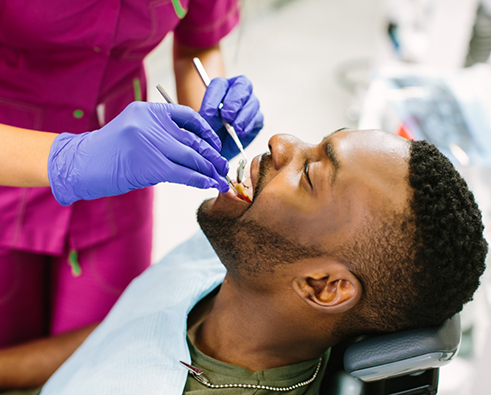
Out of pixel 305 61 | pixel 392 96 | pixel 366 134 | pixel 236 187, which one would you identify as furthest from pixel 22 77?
pixel 305 61

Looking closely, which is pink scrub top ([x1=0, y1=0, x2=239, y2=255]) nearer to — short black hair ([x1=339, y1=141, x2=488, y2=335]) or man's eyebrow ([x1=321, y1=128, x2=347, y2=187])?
man's eyebrow ([x1=321, y1=128, x2=347, y2=187])

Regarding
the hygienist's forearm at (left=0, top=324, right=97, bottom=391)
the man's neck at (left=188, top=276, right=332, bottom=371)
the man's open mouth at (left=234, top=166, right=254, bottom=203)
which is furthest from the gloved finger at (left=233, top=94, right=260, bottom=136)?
the hygienist's forearm at (left=0, top=324, right=97, bottom=391)

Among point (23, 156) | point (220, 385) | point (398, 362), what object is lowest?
point (220, 385)

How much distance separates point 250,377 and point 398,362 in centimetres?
36

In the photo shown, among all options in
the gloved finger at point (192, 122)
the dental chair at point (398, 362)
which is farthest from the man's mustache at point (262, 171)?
the dental chair at point (398, 362)

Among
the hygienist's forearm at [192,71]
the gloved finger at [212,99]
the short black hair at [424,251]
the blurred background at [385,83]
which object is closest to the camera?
the short black hair at [424,251]

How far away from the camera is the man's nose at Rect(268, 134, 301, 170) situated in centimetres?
108

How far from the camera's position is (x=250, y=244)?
3.41 feet

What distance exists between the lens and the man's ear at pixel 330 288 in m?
0.95

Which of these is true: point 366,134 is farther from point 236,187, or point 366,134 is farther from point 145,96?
point 145,96

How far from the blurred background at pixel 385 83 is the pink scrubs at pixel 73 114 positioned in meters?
0.67

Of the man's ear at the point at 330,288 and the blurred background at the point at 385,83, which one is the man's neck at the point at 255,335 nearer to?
the man's ear at the point at 330,288

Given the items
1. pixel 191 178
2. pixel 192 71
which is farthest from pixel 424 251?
pixel 192 71

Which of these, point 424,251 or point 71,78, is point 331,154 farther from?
point 71,78
